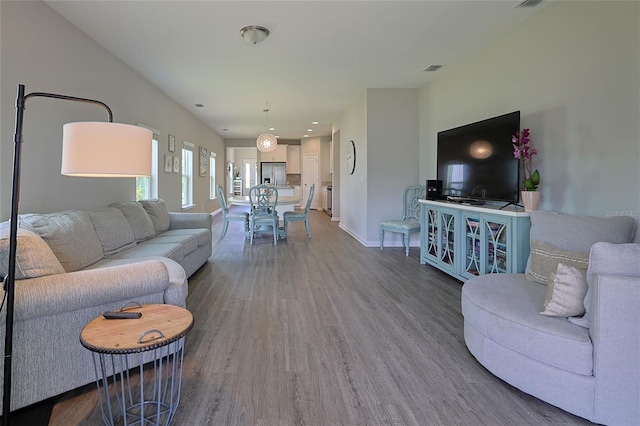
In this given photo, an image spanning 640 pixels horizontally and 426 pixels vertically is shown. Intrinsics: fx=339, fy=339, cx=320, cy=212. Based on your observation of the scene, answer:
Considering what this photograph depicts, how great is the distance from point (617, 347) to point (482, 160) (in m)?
2.32

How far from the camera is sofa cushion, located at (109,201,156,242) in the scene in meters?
3.60

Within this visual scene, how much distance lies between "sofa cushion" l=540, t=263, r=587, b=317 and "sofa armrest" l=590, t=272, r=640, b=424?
0.67ft

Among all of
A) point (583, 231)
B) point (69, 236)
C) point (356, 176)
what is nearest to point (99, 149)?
point (69, 236)

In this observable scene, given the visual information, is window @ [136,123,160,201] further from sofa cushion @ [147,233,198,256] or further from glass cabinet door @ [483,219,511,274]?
glass cabinet door @ [483,219,511,274]

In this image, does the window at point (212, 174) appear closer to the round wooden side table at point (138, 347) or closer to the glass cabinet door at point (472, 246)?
the glass cabinet door at point (472, 246)

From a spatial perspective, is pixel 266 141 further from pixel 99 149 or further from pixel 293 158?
pixel 99 149

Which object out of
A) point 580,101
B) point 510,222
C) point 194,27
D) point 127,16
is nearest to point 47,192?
point 127,16

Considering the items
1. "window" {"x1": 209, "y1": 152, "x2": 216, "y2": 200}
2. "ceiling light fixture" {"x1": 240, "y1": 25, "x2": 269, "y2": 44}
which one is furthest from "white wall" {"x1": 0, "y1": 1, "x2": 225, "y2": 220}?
"window" {"x1": 209, "y1": 152, "x2": 216, "y2": 200}

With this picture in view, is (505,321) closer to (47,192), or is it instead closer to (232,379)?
(232,379)

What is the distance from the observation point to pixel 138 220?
3676mm

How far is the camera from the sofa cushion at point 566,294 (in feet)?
5.55

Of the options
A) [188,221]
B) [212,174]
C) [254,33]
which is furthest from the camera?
[212,174]

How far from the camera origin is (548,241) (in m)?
2.29

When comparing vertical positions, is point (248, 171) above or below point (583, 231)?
above
